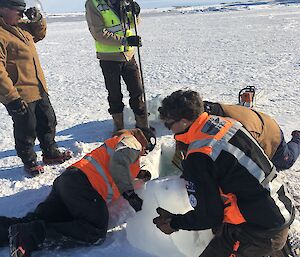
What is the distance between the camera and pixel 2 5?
Answer: 336 cm

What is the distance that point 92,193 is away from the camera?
9.13ft

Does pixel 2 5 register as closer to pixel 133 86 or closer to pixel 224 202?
pixel 133 86

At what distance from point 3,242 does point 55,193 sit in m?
0.48

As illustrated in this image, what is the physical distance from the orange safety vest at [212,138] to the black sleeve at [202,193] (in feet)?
0.16

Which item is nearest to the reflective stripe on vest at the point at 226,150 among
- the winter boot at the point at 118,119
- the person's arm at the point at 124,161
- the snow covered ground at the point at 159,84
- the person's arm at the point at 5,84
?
the person's arm at the point at 124,161

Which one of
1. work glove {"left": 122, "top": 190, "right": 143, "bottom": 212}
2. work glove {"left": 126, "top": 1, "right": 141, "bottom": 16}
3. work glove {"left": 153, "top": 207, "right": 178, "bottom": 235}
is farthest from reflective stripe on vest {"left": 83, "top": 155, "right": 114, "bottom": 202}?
work glove {"left": 126, "top": 1, "right": 141, "bottom": 16}

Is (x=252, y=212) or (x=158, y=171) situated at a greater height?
(x=252, y=212)

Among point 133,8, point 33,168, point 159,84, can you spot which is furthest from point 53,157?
point 159,84

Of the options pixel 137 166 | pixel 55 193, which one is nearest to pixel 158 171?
pixel 137 166

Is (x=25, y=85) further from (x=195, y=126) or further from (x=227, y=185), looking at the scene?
(x=227, y=185)

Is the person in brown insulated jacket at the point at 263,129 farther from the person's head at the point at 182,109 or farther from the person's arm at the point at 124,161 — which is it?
the person's head at the point at 182,109

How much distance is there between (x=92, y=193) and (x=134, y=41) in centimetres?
193

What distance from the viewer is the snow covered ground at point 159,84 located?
358cm

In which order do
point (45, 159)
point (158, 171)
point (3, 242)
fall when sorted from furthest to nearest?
point (45, 159) → point (158, 171) → point (3, 242)
